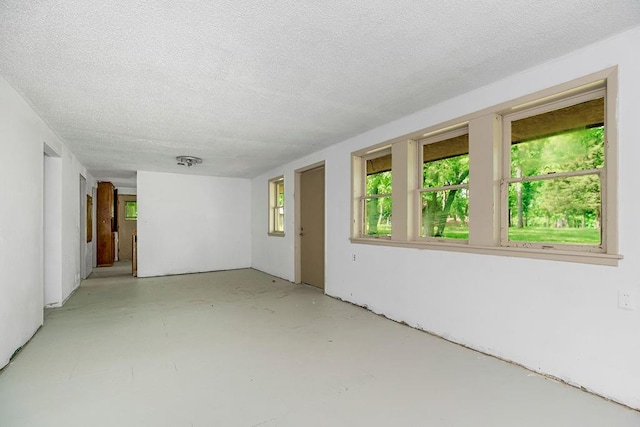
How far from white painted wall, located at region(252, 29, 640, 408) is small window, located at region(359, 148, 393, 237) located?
0.33 meters

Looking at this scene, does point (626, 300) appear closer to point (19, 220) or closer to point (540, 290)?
point (540, 290)

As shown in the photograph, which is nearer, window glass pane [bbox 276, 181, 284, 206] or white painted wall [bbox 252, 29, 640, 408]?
white painted wall [bbox 252, 29, 640, 408]

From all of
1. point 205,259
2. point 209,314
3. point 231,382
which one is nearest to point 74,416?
point 231,382

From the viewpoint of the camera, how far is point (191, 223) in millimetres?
7875

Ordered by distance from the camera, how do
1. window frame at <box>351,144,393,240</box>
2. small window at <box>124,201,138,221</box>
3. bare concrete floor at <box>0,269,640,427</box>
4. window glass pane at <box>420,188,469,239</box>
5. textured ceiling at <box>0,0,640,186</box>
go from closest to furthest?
textured ceiling at <box>0,0,640,186</box> < bare concrete floor at <box>0,269,640,427</box> < window glass pane at <box>420,188,469,239</box> < window frame at <box>351,144,393,240</box> < small window at <box>124,201,138,221</box>

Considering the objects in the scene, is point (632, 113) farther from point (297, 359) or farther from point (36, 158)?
point (36, 158)

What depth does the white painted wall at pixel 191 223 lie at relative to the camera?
7.33 m

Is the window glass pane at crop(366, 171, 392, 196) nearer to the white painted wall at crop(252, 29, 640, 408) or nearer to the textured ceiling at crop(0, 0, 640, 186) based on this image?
the white painted wall at crop(252, 29, 640, 408)

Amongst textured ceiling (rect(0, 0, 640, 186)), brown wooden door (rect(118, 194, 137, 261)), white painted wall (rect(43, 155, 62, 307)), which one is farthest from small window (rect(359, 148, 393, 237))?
brown wooden door (rect(118, 194, 137, 261))

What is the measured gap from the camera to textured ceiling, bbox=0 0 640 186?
6.21ft

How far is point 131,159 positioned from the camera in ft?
20.0

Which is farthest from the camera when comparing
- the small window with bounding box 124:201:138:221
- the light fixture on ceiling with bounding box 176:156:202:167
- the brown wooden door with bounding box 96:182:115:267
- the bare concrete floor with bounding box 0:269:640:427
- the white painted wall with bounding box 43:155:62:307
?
the small window with bounding box 124:201:138:221

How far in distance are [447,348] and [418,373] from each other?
27.1 inches

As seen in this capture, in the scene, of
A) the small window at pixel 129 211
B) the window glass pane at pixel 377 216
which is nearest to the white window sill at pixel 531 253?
the window glass pane at pixel 377 216
